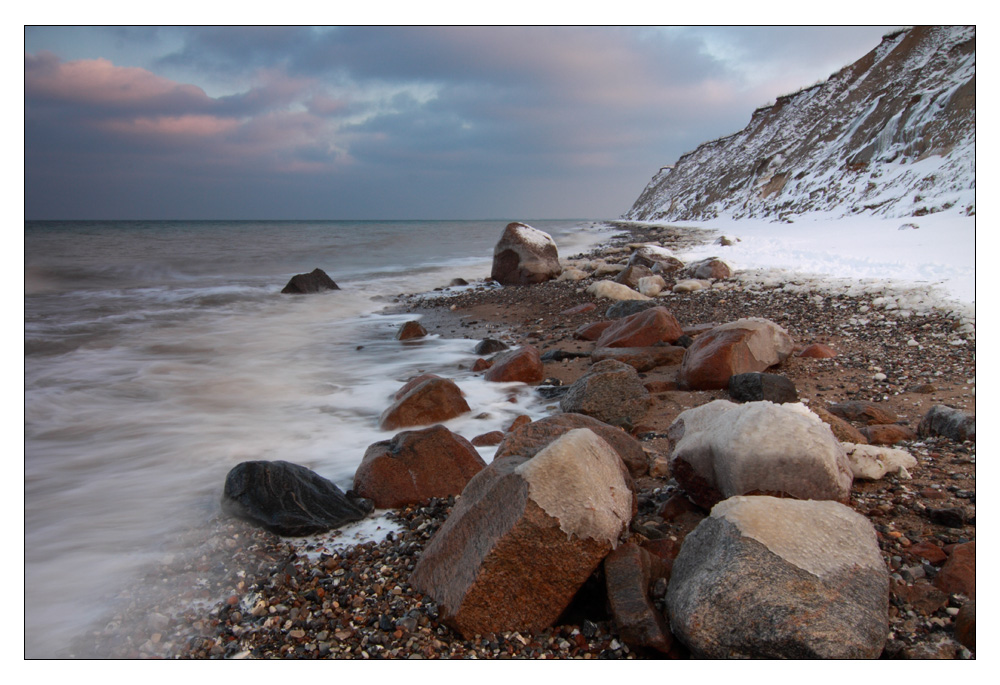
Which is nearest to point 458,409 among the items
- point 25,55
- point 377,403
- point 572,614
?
point 377,403

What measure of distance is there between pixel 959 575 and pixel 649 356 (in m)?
3.70

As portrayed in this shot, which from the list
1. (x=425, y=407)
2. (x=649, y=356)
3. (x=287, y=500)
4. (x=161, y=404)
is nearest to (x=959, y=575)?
(x=287, y=500)

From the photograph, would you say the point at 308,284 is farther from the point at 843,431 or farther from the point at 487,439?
the point at 843,431

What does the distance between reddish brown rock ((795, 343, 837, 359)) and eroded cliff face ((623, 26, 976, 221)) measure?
5.17 ft

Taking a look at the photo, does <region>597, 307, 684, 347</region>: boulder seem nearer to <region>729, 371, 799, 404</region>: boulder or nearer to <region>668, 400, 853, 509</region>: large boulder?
<region>729, 371, 799, 404</region>: boulder

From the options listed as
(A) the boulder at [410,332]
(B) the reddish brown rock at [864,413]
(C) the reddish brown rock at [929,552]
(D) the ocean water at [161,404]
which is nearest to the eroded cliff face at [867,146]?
(B) the reddish brown rock at [864,413]

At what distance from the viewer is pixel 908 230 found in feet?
31.0

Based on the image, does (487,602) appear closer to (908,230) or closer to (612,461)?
(612,461)

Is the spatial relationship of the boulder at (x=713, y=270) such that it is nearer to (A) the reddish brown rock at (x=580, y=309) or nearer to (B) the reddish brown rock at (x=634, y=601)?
(A) the reddish brown rock at (x=580, y=309)

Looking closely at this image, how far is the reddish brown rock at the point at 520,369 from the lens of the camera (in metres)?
5.91

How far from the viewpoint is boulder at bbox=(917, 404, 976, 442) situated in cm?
354

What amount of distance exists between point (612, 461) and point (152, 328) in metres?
9.09

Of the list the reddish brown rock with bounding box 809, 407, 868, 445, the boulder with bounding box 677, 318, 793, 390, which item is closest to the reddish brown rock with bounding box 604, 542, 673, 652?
the reddish brown rock with bounding box 809, 407, 868, 445

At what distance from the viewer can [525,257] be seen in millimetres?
13641
